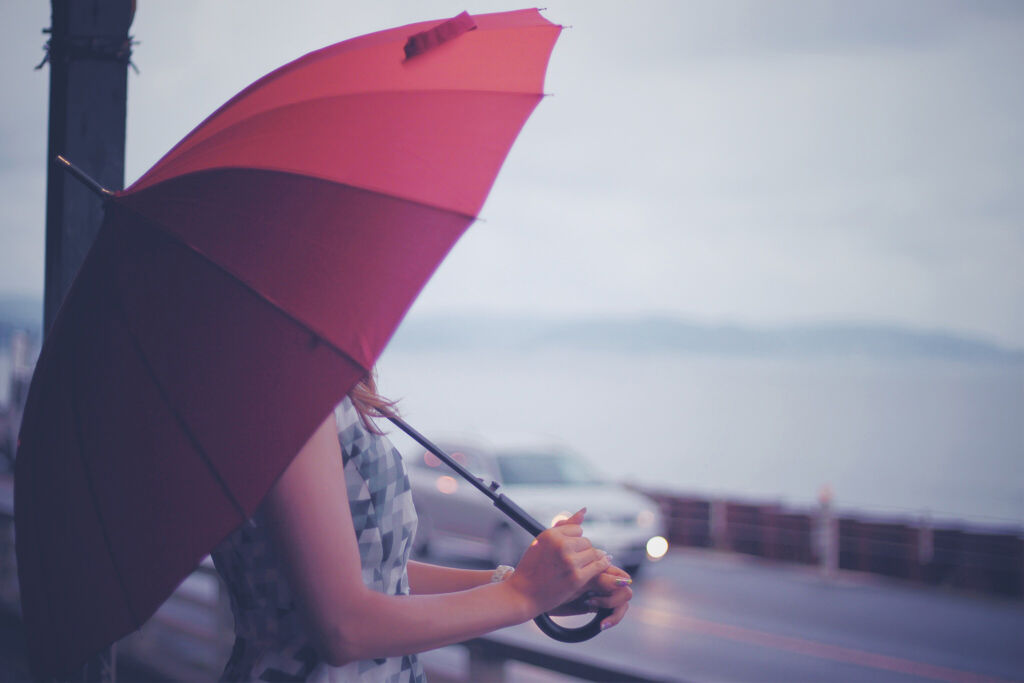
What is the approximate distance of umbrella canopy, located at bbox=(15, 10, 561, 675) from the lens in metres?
1.39

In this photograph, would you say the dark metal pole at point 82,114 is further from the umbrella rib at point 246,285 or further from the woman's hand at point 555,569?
the woman's hand at point 555,569

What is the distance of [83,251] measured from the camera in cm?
256

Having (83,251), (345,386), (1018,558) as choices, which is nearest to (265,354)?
(345,386)

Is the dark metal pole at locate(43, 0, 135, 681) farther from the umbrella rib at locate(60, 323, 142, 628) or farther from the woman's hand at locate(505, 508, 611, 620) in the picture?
the woman's hand at locate(505, 508, 611, 620)

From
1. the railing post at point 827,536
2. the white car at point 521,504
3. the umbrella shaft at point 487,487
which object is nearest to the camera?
the umbrella shaft at point 487,487

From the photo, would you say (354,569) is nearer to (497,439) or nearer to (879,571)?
(497,439)

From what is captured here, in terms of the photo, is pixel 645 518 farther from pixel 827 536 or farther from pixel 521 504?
pixel 827 536

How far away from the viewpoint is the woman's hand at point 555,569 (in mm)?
1473

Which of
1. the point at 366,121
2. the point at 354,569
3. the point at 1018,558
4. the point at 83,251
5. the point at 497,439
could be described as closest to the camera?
the point at 354,569

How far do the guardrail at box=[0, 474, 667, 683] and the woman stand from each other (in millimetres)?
478

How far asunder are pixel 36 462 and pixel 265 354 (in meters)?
0.60

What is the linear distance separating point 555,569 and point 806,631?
10351mm

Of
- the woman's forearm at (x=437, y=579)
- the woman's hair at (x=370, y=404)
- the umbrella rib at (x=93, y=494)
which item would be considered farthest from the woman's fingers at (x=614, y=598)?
the umbrella rib at (x=93, y=494)

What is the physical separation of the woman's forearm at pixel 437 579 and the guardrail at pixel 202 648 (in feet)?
1.72
